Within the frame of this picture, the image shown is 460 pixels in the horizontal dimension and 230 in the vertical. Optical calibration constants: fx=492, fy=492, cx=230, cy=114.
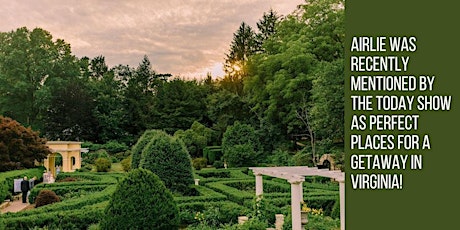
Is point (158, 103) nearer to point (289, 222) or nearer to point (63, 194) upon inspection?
point (63, 194)

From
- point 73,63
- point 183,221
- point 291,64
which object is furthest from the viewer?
point 73,63

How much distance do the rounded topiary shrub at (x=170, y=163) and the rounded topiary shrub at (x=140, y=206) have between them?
6684 millimetres

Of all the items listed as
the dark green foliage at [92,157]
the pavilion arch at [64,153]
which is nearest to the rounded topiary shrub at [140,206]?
the pavilion arch at [64,153]

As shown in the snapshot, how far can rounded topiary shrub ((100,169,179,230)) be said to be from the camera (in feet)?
32.9

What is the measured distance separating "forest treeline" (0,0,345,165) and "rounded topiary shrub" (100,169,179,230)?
59.4 ft

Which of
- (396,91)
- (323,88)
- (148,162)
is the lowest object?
(148,162)

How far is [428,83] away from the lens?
23.0ft

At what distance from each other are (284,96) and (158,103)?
22984mm

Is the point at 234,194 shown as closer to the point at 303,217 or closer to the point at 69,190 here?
the point at 303,217

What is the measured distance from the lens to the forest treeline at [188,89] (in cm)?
3100

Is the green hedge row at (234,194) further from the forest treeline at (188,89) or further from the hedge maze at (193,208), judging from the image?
the forest treeline at (188,89)

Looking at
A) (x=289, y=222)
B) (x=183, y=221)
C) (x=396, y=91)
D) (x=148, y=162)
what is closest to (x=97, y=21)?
(x=148, y=162)

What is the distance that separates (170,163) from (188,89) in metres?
34.5

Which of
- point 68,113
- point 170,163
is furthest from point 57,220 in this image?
point 68,113
